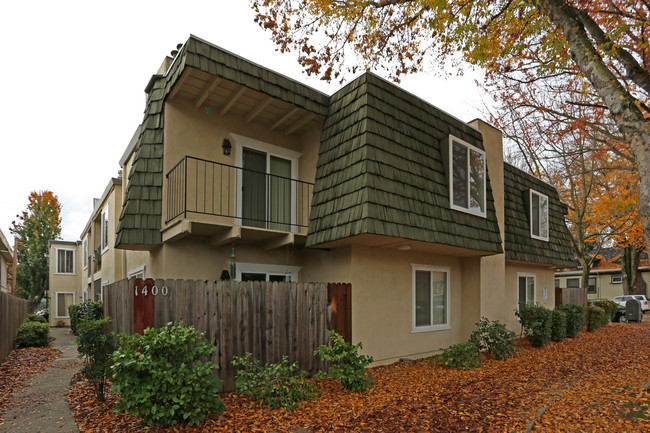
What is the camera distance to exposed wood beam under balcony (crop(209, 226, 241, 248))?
772 cm

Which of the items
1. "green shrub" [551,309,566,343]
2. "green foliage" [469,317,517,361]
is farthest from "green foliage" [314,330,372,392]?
"green shrub" [551,309,566,343]

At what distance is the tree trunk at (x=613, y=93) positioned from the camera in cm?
546

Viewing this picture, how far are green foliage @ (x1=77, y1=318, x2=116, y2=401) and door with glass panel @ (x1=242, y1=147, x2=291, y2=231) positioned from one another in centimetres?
404

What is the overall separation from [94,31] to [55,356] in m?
8.61

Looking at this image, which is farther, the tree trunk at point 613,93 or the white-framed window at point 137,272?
the white-framed window at point 137,272

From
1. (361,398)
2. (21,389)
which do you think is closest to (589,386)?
(361,398)

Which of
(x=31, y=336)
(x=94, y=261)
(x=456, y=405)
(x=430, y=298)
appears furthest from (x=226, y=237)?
(x=94, y=261)

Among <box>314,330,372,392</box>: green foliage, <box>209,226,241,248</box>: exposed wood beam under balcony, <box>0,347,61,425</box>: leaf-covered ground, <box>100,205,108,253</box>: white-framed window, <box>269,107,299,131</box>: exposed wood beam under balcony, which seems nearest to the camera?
<box>314,330,372,392</box>: green foliage

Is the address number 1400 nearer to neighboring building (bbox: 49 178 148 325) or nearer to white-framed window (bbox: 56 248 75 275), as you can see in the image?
neighboring building (bbox: 49 178 148 325)

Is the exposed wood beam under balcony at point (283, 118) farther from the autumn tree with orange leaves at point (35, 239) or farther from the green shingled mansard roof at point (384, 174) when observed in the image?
the autumn tree with orange leaves at point (35, 239)

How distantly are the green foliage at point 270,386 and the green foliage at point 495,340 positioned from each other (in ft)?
16.3

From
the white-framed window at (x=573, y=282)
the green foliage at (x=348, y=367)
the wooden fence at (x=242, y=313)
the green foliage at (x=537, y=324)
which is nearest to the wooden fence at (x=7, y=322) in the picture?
the wooden fence at (x=242, y=313)

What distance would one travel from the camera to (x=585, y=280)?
22469 mm

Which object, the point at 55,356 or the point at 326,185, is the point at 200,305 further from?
the point at 55,356
